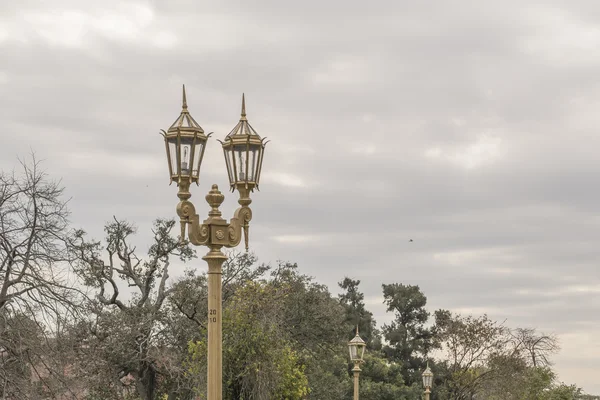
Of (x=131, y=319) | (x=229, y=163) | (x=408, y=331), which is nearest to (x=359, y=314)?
(x=408, y=331)

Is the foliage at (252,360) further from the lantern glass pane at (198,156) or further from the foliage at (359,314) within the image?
the foliage at (359,314)

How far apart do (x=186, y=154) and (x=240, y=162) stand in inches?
33.9

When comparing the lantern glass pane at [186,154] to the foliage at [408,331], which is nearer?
the lantern glass pane at [186,154]

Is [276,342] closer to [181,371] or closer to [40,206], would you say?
[181,371]

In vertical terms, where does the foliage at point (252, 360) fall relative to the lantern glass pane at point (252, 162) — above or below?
below

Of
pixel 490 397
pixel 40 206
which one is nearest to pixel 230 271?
pixel 490 397

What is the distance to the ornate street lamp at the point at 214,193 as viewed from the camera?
1117cm

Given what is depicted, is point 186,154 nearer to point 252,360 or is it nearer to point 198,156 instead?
point 198,156

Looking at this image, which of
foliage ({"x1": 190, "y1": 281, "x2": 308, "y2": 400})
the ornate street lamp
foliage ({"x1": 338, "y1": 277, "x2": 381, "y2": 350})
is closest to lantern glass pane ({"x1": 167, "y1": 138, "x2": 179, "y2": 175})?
the ornate street lamp

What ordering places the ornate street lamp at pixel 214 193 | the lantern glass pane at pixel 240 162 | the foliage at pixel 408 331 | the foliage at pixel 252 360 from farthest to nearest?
the foliage at pixel 408 331, the foliage at pixel 252 360, the lantern glass pane at pixel 240 162, the ornate street lamp at pixel 214 193

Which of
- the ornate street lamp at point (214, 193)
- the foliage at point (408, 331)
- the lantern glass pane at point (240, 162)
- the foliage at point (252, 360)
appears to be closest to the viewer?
the ornate street lamp at point (214, 193)

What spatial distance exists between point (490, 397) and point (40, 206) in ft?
115

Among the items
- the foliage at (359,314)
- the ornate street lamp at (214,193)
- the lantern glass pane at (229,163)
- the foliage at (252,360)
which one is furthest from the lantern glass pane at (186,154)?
the foliage at (359,314)

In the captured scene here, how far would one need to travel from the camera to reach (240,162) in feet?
39.1
